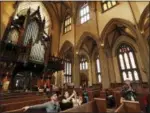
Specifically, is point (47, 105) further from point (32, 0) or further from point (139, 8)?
point (32, 0)

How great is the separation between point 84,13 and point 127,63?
870 cm

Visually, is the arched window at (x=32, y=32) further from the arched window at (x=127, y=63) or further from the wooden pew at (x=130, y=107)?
the arched window at (x=127, y=63)

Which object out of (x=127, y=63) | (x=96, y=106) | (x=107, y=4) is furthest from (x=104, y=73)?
(x=107, y=4)

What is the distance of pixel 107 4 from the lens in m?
11.5

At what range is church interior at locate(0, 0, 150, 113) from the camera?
532 centimetres

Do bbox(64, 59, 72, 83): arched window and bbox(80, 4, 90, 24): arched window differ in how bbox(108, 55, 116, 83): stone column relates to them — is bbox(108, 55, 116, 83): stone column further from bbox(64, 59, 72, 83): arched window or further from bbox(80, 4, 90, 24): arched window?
bbox(64, 59, 72, 83): arched window

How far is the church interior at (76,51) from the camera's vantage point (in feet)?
17.4

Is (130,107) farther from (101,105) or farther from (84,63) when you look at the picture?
(84,63)

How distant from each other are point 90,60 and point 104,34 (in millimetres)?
7472

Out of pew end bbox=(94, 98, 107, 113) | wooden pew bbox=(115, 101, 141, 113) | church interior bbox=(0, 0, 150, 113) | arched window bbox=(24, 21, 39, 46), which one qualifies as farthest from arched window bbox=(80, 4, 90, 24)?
wooden pew bbox=(115, 101, 141, 113)

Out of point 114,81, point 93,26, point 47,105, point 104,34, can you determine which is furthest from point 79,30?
point 47,105

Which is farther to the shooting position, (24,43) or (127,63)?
(127,63)

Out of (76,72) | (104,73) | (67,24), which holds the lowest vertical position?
(104,73)

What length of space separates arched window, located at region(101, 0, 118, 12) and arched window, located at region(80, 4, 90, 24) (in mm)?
2045
